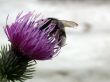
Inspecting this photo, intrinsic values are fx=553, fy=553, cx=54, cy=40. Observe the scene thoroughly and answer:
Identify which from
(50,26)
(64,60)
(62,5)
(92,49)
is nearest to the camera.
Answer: (50,26)

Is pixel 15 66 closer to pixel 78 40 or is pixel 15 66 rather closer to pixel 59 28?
pixel 59 28

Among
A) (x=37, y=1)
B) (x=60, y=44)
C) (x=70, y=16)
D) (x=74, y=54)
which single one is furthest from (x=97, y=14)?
(x=60, y=44)

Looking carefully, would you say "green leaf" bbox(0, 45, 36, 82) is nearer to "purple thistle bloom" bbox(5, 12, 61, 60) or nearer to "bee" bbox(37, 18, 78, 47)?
"purple thistle bloom" bbox(5, 12, 61, 60)

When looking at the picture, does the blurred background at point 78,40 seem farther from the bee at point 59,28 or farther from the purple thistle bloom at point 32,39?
the purple thistle bloom at point 32,39

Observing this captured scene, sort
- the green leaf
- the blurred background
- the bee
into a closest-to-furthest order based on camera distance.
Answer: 1. the green leaf
2. the bee
3. the blurred background

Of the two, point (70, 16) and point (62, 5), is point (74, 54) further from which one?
point (62, 5)

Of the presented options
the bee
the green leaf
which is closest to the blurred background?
the bee

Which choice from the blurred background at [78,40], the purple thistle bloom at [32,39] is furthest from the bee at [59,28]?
the blurred background at [78,40]
